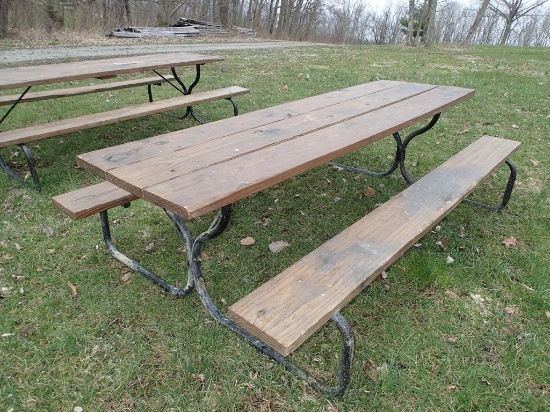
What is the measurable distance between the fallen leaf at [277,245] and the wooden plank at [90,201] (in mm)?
903

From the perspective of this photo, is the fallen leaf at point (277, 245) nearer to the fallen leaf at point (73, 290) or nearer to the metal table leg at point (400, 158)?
the fallen leaf at point (73, 290)

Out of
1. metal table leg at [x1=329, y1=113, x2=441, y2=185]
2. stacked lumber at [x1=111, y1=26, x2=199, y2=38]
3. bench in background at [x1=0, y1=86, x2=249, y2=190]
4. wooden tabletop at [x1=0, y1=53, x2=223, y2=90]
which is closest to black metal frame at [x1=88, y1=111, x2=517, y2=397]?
bench in background at [x1=0, y1=86, x2=249, y2=190]

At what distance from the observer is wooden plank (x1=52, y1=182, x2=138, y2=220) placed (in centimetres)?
224

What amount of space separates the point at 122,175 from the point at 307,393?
3.92 ft

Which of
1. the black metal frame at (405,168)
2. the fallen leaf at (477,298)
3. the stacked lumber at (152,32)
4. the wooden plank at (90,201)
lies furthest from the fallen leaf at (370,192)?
the stacked lumber at (152,32)

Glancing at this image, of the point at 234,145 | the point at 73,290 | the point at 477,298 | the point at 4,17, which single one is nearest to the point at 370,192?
the point at 477,298

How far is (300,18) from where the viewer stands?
86.5ft

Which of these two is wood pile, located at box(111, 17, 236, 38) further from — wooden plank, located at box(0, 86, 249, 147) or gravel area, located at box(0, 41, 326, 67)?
wooden plank, located at box(0, 86, 249, 147)

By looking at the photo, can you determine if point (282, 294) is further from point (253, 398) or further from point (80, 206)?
point (80, 206)

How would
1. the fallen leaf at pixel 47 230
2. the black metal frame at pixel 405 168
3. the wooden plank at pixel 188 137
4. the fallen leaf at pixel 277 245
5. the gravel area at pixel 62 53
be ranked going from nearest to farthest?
the wooden plank at pixel 188 137, the fallen leaf at pixel 277 245, the fallen leaf at pixel 47 230, the black metal frame at pixel 405 168, the gravel area at pixel 62 53

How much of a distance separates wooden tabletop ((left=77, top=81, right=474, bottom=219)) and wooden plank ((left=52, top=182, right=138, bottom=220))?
47 centimetres

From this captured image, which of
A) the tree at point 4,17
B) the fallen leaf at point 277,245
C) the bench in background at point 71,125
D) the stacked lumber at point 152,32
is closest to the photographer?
the fallen leaf at point 277,245

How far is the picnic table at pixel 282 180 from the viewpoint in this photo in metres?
1.50

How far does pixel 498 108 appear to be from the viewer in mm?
5688
